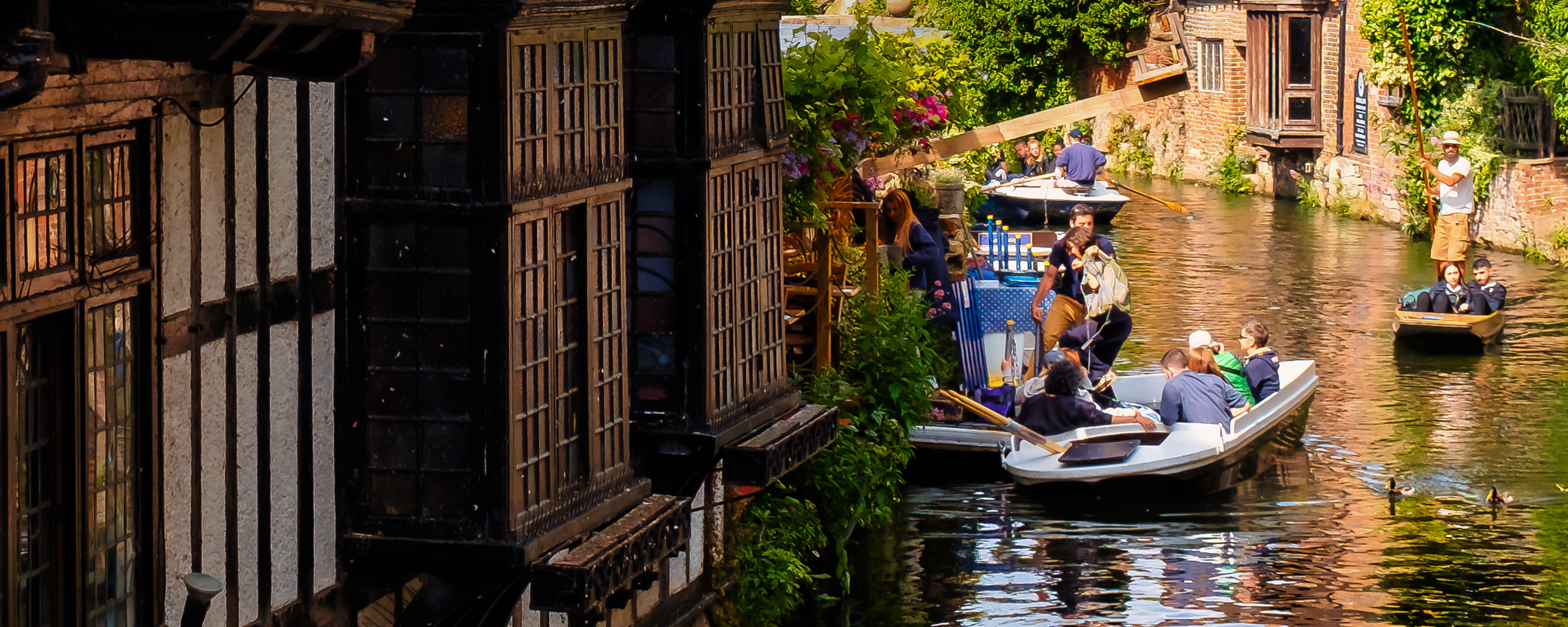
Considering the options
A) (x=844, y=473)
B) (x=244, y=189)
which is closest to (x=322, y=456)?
(x=244, y=189)

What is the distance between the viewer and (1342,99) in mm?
36031

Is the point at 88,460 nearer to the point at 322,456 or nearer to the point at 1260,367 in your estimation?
the point at 322,456

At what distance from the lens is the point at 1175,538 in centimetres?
1428

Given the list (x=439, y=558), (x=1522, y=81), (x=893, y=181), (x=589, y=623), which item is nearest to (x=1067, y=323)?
(x=893, y=181)

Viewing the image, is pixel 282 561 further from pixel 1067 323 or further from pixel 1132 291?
pixel 1132 291

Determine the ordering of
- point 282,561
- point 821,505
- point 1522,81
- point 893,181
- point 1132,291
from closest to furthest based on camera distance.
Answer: point 282,561 < point 821,505 < point 893,181 < point 1132,291 < point 1522,81

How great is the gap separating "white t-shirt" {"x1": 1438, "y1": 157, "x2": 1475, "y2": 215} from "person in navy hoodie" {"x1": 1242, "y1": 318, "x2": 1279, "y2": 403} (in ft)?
23.7

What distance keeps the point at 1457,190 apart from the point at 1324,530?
414 inches

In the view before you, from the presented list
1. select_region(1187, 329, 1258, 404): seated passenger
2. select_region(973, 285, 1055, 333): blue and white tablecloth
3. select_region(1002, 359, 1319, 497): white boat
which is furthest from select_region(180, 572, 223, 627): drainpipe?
select_region(973, 285, 1055, 333): blue and white tablecloth

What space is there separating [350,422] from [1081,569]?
274 inches

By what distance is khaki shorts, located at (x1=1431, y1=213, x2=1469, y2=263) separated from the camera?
23281 mm

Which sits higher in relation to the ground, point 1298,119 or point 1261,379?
point 1298,119

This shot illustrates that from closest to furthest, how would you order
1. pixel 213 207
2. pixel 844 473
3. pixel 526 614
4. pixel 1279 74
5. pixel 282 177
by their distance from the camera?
pixel 213 207 → pixel 282 177 → pixel 526 614 → pixel 844 473 → pixel 1279 74

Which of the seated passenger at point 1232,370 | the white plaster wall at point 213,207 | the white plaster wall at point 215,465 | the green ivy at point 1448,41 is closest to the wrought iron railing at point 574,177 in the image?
the white plaster wall at point 213,207
